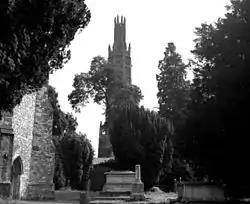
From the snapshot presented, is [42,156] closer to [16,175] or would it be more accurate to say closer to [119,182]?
[16,175]

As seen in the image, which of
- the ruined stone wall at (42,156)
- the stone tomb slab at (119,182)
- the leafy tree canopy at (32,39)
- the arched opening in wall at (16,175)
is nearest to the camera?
the leafy tree canopy at (32,39)

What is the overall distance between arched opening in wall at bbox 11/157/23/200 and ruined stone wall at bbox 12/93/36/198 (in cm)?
28

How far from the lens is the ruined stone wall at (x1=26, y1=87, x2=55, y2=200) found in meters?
21.8

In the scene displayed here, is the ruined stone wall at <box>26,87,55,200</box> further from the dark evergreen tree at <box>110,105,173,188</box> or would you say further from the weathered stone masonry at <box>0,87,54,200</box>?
the dark evergreen tree at <box>110,105,173,188</box>

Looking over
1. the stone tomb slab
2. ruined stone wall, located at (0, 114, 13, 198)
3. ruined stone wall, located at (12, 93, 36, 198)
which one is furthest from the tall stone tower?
ruined stone wall, located at (0, 114, 13, 198)

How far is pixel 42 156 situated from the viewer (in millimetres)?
22531

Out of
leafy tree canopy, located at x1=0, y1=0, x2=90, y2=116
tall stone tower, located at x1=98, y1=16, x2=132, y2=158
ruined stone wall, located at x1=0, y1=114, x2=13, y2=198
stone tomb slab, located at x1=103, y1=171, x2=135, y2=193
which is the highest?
tall stone tower, located at x1=98, y1=16, x2=132, y2=158

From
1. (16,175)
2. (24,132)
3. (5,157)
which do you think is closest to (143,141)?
(24,132)

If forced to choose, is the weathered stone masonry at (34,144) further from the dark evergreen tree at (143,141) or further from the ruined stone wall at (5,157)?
the dark evergreen tree at (143,141)

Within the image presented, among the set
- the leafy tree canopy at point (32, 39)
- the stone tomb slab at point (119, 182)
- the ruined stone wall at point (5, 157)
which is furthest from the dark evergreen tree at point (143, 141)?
the leafy tree canopy at point (32, 39)

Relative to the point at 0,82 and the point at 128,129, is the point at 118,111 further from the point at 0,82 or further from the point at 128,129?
the point at 0,82

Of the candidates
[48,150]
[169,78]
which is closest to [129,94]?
[169,78]

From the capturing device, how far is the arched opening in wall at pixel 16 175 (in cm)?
1984

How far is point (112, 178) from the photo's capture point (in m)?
25.8
